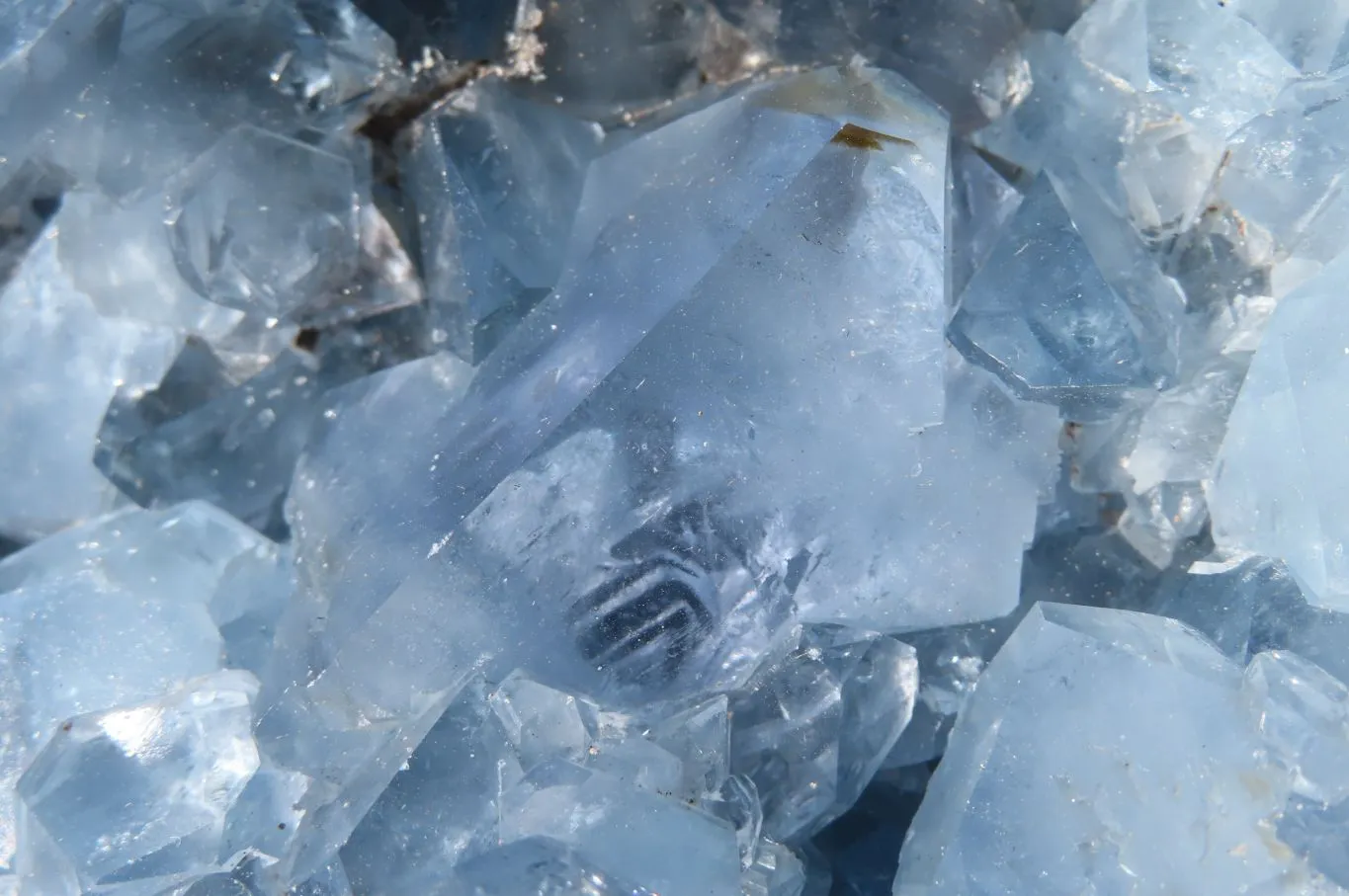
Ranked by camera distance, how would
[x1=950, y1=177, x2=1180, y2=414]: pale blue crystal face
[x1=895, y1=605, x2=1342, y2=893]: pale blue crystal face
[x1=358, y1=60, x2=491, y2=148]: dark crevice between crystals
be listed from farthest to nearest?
[x1=358, y1=60, x2=491, y2=148]: dark crevice between crystals → [x1=950, y1=177, x2=1180, y2=414]: pale blue crystal face → [x1=895, y1=605, x2=1342, y2=893]: pale blue crystal face

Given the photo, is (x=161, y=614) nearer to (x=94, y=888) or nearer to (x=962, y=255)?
(x=94, y=888)

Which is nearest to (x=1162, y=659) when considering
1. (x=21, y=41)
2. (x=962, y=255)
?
(x=962, y=255)

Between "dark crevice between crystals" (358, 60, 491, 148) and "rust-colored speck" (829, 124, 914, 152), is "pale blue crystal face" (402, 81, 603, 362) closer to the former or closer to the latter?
"dark crevice between crystals" (358, 60, 491, 148)

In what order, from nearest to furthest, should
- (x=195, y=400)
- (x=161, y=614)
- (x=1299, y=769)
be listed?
(x=1299, y=769)
(x=161, y=614)
(x=195, y=400)

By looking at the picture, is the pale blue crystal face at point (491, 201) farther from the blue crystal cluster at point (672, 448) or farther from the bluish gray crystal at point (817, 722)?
the bluish gray crystal at point (817, 722)

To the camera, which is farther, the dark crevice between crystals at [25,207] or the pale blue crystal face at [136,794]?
the dark crevice between crystals at [25,207]

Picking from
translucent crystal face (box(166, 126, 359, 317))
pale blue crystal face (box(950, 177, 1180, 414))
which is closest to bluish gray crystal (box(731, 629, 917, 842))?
pale blue crystal face (box(950, 177, 1180, 414))

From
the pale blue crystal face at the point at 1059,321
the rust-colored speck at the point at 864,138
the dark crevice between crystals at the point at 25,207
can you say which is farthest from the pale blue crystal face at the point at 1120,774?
the dark crevice between crystals at the point at 25,207
